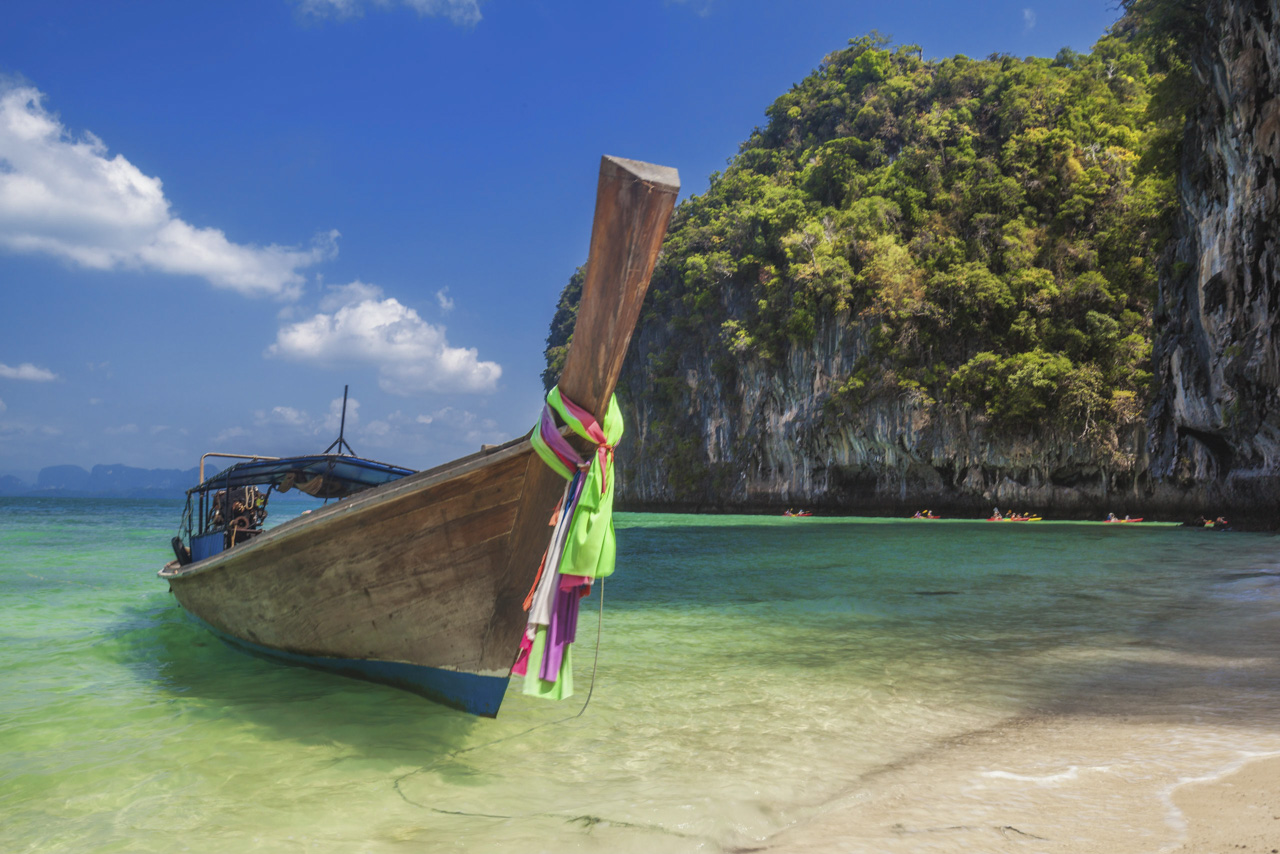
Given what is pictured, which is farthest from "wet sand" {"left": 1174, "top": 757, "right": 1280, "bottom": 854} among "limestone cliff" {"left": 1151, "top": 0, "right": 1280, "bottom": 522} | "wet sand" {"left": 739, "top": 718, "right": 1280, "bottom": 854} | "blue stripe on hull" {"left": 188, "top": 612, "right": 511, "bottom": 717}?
"limestone cliff" {"left": 1151, "top": 0, "right": 1280, "bottom": 522}

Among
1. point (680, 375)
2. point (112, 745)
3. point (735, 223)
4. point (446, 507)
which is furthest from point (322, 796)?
point (680, 375)

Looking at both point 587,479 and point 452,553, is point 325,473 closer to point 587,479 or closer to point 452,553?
point 452,553

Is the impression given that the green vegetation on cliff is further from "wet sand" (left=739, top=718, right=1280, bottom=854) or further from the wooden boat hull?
the wooden boat hull

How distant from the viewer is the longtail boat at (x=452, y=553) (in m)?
2.23

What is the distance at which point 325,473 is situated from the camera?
5965 millimetres

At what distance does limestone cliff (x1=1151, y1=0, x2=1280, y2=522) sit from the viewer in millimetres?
11062

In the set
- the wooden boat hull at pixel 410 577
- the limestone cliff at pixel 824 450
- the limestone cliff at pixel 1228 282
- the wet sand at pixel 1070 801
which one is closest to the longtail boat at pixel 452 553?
the wooden boat hull at pixel 410 577

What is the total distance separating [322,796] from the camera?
2662 millimetres

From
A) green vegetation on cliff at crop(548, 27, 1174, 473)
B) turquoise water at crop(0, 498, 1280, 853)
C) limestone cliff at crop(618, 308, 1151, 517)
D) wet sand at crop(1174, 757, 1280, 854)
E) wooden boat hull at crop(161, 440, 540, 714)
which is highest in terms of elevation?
green vegetation on cliff at crop(548, 27, 1174, 473)

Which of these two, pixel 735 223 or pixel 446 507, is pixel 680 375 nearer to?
pixel 735 223

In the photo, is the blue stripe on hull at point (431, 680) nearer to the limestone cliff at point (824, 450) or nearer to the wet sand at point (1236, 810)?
the wet sand at point (1236, 810)

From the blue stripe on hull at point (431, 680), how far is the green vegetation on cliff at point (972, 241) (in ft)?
65.4

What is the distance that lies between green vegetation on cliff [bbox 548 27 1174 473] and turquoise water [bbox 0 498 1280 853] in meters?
17.0

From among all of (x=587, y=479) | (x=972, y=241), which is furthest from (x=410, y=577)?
(x=972, y=241)
